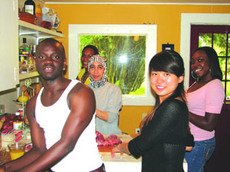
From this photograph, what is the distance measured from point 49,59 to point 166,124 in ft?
2.25

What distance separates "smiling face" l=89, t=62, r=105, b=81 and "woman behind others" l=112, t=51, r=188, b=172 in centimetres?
107

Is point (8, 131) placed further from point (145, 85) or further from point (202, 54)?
point (145, 85)

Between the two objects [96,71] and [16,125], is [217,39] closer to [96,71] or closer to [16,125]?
[96,71]

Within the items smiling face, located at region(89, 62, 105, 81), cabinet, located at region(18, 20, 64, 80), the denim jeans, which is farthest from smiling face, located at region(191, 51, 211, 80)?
cabinet, located at region(18, 20, 64, 80)

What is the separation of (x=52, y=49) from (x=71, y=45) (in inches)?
92.9

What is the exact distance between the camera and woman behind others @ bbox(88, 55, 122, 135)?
233 centimetres

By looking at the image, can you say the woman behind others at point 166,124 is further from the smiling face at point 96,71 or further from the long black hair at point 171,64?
the smiling face at point 96,71

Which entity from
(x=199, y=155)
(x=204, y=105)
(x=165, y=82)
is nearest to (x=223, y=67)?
(x=204, y=105)

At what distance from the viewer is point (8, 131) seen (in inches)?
83.1

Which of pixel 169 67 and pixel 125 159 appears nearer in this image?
pixel 169 67

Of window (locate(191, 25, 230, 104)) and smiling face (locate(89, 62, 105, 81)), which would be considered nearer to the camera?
smiling face (locate(89, 62, 105, 81))

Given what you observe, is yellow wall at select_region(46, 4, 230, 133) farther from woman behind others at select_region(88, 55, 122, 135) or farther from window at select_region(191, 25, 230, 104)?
woman behind others at select_region(88, 55, 122, 135)

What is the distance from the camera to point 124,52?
3.57m

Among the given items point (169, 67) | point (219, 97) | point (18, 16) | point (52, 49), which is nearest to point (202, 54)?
point (219, 97)
